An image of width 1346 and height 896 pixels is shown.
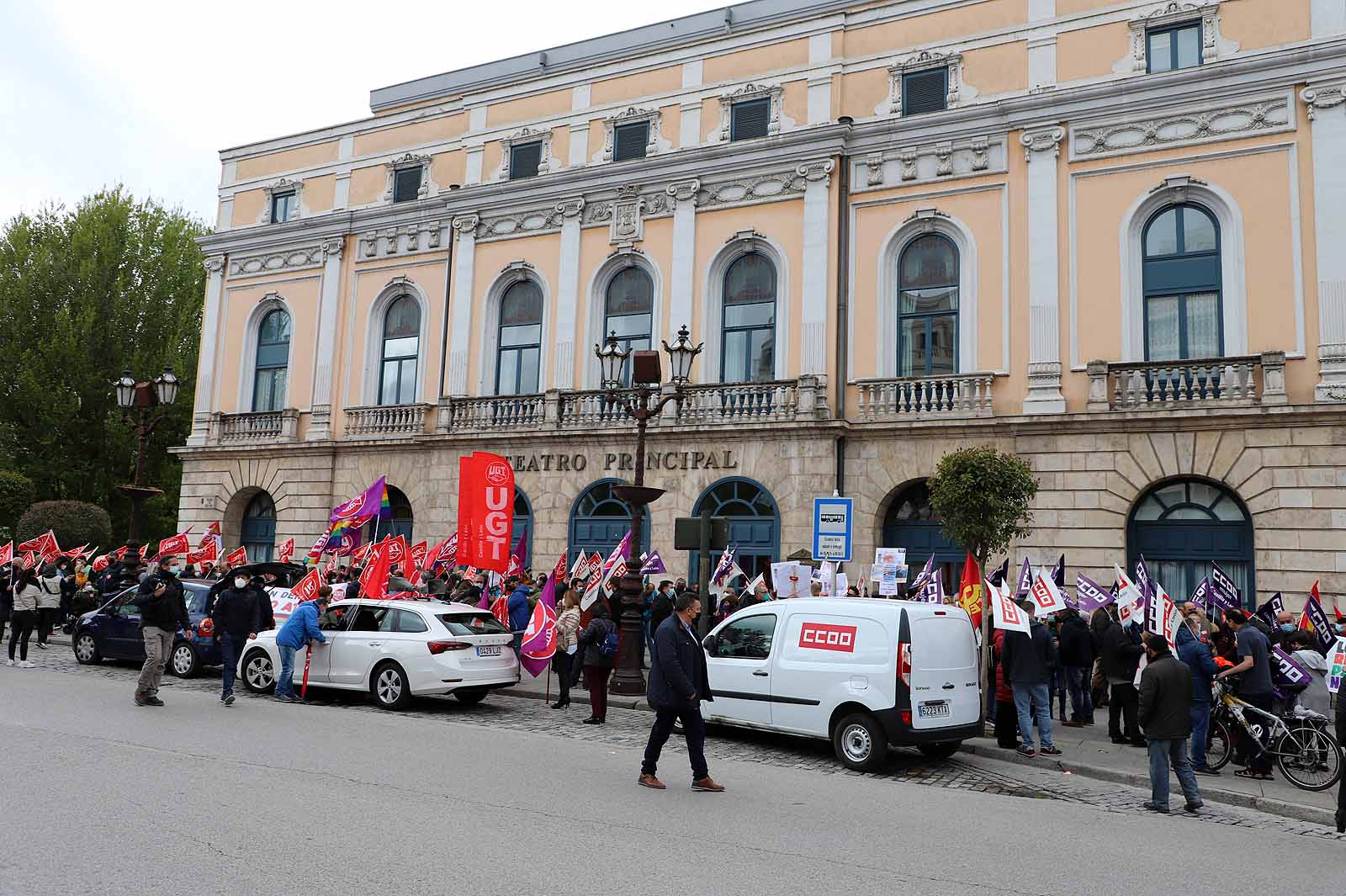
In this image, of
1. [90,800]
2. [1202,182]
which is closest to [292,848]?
[90,800]

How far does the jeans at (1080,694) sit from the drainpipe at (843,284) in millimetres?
8188

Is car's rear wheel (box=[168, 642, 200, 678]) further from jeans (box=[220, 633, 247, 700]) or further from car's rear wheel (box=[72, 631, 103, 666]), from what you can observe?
jeans (box=[220, 633, 247, 700])

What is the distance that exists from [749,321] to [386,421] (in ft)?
33.5

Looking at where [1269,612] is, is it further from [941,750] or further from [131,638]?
[131,638]

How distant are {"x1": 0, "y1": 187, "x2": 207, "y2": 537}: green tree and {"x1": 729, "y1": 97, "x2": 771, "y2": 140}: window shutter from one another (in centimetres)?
2430

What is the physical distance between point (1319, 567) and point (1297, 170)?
7.26 meters

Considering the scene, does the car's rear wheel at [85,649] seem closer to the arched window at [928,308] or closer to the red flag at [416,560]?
the red flag at [416,560]

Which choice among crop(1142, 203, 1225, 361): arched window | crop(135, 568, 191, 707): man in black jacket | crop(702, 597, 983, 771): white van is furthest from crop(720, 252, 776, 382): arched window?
crop(135, 568, 191, 707): man in black jacket

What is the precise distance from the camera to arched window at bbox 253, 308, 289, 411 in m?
30.4

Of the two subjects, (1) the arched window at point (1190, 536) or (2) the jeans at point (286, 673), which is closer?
(2) the jeans at point (286, 673)

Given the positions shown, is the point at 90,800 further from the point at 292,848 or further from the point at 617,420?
the point at 617,420

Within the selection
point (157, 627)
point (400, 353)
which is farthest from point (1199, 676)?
point (400, 353)

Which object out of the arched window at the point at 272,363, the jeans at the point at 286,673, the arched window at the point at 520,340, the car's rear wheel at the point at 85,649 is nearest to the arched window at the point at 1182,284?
the arched window at the point at 520,340

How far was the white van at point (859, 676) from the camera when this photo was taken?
1084 cm
